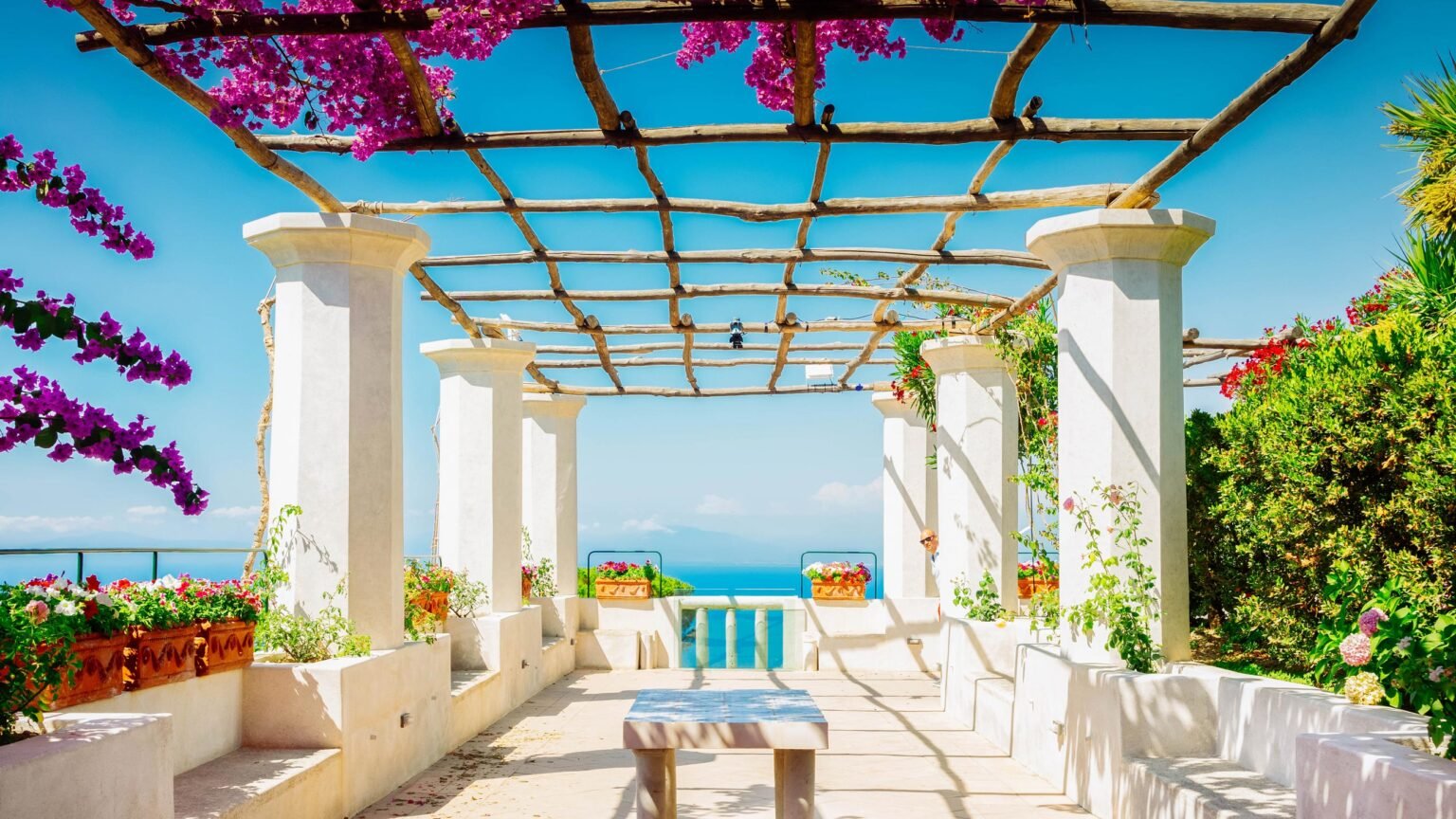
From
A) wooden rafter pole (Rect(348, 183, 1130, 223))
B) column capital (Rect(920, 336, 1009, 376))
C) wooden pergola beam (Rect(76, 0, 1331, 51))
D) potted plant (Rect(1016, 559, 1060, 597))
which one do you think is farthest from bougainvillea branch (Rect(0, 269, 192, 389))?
potted plant (Rect(1016, 559, 1060, 597))

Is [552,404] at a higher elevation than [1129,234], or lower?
lower

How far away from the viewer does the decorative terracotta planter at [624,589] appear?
15211 millimetres

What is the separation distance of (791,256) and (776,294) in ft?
3.99

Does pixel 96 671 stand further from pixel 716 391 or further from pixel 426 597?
pixel 716 391

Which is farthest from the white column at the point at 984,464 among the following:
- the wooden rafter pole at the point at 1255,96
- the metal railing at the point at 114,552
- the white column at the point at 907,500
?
the metal railing at the point at 114,552

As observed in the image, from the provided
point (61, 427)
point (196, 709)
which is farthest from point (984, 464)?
point (61, 427)

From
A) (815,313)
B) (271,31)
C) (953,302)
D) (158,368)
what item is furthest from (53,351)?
(815,313)

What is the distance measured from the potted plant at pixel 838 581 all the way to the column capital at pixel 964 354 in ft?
14.7

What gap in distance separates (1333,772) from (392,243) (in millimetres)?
5922

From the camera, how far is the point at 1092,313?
278 inches

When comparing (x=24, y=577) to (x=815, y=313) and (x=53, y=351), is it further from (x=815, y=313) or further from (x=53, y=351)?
(x=815, y=313)

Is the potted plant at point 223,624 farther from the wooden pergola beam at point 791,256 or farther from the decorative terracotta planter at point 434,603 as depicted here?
the wooden pergola beam at point 791,256

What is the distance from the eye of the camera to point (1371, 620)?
463 cm

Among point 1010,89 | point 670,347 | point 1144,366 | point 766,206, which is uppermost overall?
A: point 1010,89
